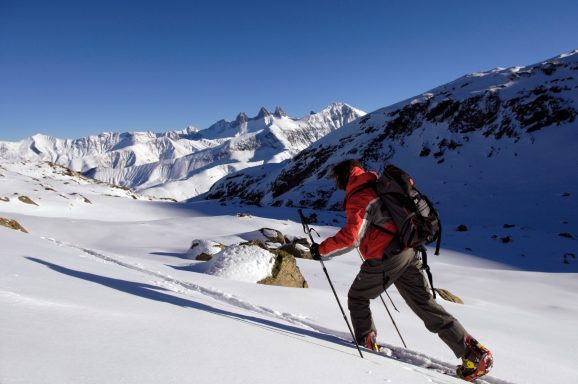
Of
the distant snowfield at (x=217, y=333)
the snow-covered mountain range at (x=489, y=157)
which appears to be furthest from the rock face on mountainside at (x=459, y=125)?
the distant snowfield at (x=217, y=333)

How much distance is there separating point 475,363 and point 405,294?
0.99m

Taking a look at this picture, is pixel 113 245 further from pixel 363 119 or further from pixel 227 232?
pixel 363 119

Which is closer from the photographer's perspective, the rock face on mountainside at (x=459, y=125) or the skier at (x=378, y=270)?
the skier at (x=378, y=270)

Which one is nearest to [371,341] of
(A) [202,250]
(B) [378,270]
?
(B) [378,270]

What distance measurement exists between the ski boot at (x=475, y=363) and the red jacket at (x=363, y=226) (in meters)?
1.41

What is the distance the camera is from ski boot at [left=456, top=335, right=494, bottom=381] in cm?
392

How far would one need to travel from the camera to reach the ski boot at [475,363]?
392 centimetres

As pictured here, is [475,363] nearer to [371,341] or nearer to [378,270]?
[371,341]

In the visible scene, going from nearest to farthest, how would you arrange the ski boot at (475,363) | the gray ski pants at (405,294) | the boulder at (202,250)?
the ski boot at (475,363)
the gray ski pants at (405,294)
the boulder at (202,250)

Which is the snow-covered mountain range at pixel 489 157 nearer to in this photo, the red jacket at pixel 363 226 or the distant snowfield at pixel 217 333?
the distant snowfield at pixel 217 333

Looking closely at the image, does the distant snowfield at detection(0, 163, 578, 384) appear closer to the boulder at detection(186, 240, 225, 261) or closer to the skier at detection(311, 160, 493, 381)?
the skier at detection(311, 160, 493, 381)

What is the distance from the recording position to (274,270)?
9742 mm

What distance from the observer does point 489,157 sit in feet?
177

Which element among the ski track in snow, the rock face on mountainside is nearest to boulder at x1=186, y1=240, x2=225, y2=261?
the ski track in snow
